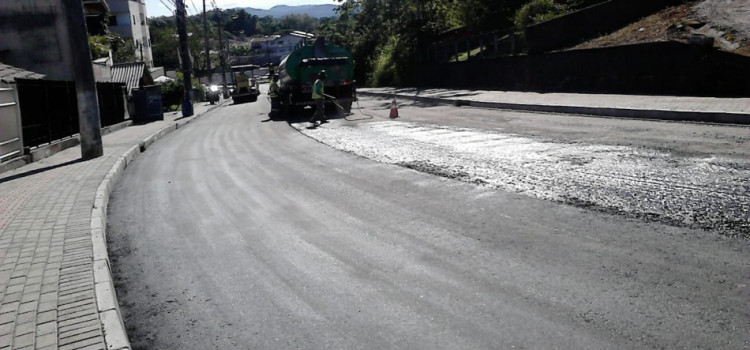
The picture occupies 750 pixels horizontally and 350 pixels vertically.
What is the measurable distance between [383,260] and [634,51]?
54.1 ft

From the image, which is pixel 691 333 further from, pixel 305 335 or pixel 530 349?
pixel 305 335

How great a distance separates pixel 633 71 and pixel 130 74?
103ft

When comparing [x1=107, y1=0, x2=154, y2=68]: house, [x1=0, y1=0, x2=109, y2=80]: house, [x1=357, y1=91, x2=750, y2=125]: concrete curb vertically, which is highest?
[x1=107, y1=0, x2=154, y2=68]: house

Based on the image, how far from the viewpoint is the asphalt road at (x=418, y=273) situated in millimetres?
3725

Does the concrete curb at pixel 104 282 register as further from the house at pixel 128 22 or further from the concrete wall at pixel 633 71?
the house at pixel 128 22

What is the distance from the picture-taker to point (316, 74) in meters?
23.2

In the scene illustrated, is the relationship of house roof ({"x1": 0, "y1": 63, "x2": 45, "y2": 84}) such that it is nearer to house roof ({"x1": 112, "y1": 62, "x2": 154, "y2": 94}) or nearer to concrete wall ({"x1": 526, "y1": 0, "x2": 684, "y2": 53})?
concrete wall ({"x1": 526, "y1": 0, "x2": 684, "y2": 53})

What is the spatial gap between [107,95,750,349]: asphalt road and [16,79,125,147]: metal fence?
863 centimetres

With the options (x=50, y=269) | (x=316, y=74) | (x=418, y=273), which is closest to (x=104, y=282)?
(x=50, y=269)

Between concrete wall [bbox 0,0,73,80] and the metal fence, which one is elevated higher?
concrete wall [bbox 0,0,73,80]

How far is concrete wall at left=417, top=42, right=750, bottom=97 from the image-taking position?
15.7 meters

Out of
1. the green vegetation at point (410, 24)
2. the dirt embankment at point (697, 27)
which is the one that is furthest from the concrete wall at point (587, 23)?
the green vegetation at point (410, 24)

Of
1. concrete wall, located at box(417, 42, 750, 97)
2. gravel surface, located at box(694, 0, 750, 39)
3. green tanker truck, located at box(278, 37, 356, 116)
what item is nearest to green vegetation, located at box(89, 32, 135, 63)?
green tanker truck, located at box(278, 37, 356, 116)

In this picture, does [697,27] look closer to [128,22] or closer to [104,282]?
[104,282]
